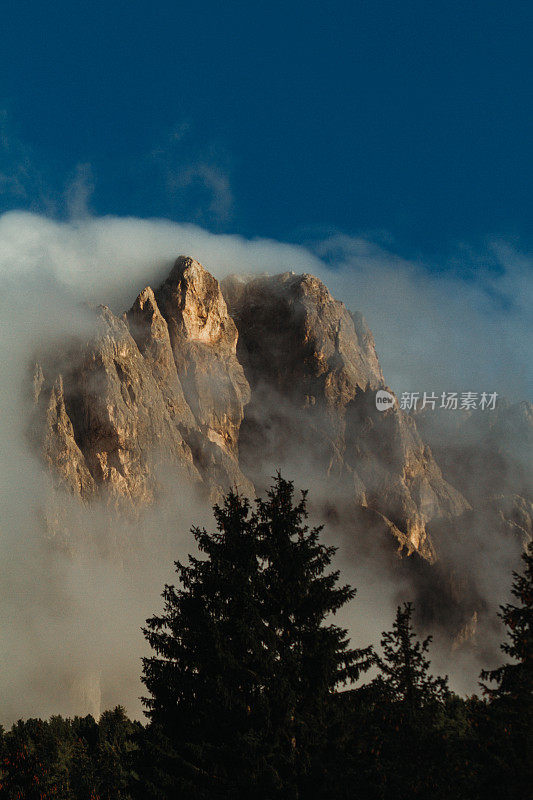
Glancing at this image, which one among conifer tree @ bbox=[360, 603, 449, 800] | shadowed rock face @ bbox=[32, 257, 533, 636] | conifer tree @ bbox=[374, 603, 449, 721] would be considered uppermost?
shadowed rock face @ bbox=[32, 257, 533, 636]

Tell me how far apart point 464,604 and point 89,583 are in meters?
48.2

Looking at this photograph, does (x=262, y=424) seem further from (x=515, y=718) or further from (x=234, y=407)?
(x=515, y=718)

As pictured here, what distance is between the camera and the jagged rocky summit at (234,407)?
7419 centimetres

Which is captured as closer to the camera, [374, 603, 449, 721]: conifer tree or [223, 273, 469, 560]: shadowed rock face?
[374, 603, 449, 721]: conifer tree

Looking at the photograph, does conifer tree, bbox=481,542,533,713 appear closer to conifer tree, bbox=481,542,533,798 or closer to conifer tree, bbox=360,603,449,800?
conifer tree, bbox=481,542,533,798

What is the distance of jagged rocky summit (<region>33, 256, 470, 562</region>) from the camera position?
2921 inches

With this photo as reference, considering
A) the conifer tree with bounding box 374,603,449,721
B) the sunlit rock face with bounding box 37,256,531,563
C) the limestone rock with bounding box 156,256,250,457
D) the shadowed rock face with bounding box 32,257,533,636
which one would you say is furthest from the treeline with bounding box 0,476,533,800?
the limestone rock with bounding box 156,256,250,457

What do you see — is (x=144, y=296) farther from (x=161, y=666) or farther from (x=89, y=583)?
(x=161, y=666)

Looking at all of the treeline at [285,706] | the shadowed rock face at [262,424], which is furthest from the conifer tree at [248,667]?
the shadowed rock face at [262,424]

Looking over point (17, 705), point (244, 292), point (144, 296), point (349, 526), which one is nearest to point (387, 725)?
point (17, 705)

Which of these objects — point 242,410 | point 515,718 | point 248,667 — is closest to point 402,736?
point 515,718

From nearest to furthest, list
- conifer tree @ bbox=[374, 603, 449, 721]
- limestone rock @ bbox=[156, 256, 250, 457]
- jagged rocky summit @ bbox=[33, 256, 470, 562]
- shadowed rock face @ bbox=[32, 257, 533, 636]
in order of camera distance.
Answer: conifer tree @ bbox=[374, 603, 449, 721], jagged rocky summit @ bbox=[33, 256, 470, 562], shadowed rock face @ bbox=[32, 257, 533, 636], limestone rock @ bbox=[156, 256, 250, 457]

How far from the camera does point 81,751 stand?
43.7 m

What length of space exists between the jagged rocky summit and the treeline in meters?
53.8
